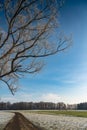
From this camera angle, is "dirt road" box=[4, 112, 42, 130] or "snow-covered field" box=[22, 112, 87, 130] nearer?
"dirt road" box=[4, 112, 42, 130]

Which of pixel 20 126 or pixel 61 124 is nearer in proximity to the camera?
pixel 20 126

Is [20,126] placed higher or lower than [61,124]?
lower

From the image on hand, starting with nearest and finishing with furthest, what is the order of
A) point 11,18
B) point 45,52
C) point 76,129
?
point 11,18 → point 45,52 → point 76,129

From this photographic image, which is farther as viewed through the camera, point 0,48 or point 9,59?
point 9,59

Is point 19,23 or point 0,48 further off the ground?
point 19,23

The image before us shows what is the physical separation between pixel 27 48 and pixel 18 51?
2.45 ft

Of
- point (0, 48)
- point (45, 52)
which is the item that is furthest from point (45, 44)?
point (0, 48)

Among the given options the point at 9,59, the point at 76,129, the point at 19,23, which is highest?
the point at 19,23

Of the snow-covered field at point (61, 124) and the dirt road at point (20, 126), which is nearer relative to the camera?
the dirt road at point (20, 126)

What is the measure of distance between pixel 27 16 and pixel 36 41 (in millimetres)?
1897

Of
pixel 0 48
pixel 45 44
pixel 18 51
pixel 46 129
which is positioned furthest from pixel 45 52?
pixel 46 129

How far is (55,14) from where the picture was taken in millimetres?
19859

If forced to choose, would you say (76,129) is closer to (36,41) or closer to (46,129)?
(46,129)

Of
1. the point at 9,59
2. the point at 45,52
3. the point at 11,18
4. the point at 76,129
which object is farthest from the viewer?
the point at 76,129
